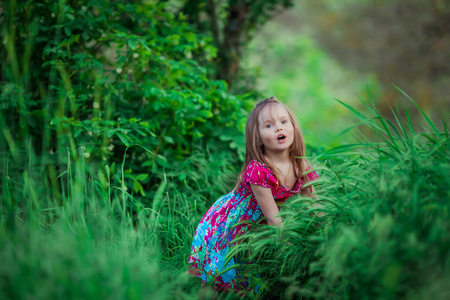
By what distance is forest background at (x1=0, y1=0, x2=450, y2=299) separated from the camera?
4.43 ft

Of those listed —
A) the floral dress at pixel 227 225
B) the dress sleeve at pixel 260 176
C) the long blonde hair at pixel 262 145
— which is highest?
the long blonde hair at pixel 262 145

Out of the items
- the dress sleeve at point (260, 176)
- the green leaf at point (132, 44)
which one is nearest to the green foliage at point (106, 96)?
the green leaf at point (132, 44)

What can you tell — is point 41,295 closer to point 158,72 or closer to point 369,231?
point 369,231

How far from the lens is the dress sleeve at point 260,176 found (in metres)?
2.01

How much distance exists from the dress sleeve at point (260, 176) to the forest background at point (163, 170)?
144 mm

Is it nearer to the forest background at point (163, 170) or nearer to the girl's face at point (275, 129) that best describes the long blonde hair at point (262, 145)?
the girl's face at point (275, 129)

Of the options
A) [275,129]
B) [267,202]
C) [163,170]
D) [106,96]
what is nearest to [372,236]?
[267,202]

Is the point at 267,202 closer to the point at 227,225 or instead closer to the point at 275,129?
the point at 227,225

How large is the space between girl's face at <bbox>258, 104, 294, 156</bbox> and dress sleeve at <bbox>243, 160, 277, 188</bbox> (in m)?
0.14

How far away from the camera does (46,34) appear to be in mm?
2930

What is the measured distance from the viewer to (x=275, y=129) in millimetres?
2102

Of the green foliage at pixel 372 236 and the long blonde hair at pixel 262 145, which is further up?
the long blonde hair at pixel 262 145

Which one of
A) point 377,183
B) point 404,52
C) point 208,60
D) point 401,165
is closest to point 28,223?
point 377,183

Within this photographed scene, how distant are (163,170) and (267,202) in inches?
37.7
